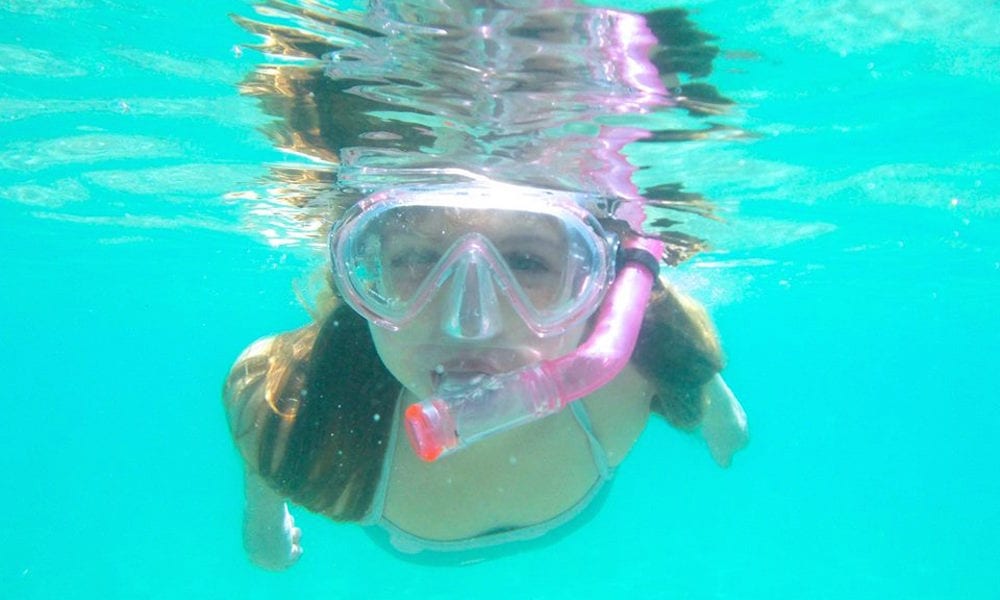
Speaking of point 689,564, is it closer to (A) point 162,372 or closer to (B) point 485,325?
(A) point 162,372

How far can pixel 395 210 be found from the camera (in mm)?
4133

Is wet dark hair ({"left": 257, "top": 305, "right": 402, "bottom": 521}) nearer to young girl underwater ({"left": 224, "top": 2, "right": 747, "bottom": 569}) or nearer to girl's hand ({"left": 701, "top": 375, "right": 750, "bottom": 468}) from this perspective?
young girl underwater ({"left": 224, "top": 2, "right": 747, "bottom": 569})

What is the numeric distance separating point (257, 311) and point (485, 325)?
3490cm

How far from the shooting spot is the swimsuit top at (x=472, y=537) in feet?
16.0

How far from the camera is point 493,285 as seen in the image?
3693 mm

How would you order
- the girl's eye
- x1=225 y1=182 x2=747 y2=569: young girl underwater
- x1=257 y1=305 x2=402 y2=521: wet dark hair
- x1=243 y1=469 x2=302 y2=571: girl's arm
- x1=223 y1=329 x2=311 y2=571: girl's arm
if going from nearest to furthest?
x1=225 y1=182 x2=747 y2=569: young girl underwater → the girl's eye → x1=257 y1=305 x2=402 y2=521: wet dark hair → x1=223 y1=329 x2=311 y2=571: girl's arm → x1=243 y1=469 x2=302 y2=571: girl's arm

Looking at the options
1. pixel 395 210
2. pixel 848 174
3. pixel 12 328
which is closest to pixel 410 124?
pixel 395 210

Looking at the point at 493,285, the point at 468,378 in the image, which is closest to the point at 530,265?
the point at 493,285

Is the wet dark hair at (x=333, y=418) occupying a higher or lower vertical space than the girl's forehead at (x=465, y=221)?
lower

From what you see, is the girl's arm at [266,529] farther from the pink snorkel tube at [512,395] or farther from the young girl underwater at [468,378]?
the pink snorkel tube at [512,395]

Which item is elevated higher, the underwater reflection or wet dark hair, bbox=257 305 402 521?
the underwater reflection

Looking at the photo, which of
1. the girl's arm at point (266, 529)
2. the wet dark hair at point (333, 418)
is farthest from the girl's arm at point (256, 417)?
the wet dark hair at point (333, 418)

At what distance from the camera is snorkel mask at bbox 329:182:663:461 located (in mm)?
3262

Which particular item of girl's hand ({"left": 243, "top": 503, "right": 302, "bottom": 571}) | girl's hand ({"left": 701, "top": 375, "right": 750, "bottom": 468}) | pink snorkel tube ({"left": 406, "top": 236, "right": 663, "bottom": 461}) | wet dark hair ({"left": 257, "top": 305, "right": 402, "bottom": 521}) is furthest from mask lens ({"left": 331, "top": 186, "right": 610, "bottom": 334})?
girl's hand ({"left": 243, "top": 503, "right": 302, "bottom": 571})
